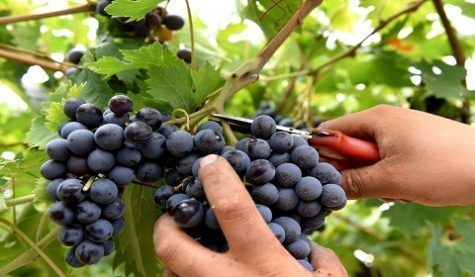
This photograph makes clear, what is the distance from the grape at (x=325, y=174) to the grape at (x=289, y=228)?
0.09 m

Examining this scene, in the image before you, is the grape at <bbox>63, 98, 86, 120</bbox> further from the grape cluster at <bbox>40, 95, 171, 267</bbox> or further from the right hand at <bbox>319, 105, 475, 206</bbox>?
the right hand at <bbox>319, 105, 475, 206</bbox>

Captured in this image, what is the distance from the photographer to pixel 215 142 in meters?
0.79

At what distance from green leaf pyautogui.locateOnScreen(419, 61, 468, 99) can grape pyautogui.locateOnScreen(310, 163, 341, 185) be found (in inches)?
31.1

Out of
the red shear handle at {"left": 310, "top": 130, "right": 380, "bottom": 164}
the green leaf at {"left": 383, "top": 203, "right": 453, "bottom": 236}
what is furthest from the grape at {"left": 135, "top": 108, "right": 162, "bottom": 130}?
the green leaf at {"left": 383, "top": 203, "right": 453, "bottom": 236}

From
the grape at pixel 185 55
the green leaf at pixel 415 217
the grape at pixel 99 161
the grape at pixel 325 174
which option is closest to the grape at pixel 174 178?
the grape at pixel 99 161

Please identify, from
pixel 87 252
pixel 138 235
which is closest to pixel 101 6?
pixel 138 235

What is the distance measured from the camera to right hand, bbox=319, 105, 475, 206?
93cm

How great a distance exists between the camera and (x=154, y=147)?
778 millimetres

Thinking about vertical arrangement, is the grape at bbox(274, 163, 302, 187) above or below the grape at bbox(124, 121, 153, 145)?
below

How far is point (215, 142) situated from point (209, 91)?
6.5 inches

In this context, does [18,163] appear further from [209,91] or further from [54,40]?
[54,40]

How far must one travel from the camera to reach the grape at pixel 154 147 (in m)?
0.78

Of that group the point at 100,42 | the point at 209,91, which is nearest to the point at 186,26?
the point at 100,42

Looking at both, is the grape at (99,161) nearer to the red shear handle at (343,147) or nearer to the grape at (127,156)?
the grape at (127,156)
